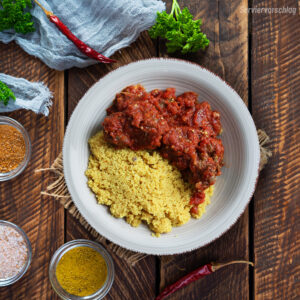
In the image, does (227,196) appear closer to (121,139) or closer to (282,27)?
(121,139)

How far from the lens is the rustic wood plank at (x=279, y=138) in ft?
9.57

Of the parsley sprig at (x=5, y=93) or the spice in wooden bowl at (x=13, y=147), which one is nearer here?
the parsley sprig at (x=5, y=93)

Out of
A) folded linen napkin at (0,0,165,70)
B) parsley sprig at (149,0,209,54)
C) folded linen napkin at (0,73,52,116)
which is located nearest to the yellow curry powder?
folded linen napkin at (0,73,52,116)

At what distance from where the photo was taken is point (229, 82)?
9.64 ft

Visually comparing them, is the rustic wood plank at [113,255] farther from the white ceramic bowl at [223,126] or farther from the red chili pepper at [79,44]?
the white ceramic bowl at [223,126]

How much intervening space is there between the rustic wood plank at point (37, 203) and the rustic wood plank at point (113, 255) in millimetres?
91

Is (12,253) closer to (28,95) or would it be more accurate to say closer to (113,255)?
(113,255)

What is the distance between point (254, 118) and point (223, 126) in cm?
32

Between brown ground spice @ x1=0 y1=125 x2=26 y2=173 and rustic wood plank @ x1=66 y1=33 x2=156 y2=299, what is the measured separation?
44 centimetres

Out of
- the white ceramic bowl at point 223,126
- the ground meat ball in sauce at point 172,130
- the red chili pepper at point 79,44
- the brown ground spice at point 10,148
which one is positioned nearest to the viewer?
the ground meat ball in sauce at point 172,130

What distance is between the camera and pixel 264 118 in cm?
293

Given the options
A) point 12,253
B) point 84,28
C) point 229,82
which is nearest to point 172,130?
point 229,82

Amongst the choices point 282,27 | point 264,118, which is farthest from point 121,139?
point 282,27

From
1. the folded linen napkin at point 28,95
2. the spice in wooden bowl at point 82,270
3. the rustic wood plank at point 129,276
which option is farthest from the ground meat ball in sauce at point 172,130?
the spice in wooden bowl at point 82,270
